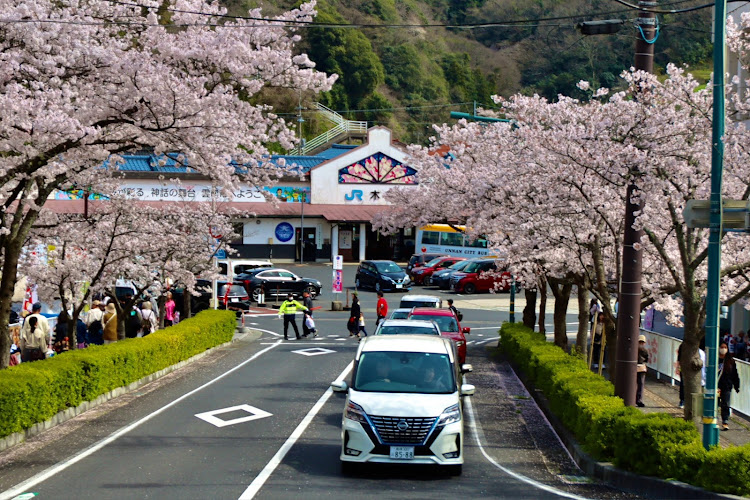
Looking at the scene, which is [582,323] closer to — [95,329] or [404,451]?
[404,451]

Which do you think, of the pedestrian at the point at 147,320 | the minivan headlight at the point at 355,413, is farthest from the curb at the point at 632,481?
the pedestrian at the point at 147,320

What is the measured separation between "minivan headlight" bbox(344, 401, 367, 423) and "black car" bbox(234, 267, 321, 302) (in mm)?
32183

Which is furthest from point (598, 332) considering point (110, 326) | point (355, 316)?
point (110, 326)

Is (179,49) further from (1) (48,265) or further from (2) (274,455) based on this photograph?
(1) (48,265)

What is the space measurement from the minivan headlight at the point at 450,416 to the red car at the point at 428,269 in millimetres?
39771

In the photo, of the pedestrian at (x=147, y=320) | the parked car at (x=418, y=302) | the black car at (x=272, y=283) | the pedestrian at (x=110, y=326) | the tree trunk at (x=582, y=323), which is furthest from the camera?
the black car at (x=272, y=283)

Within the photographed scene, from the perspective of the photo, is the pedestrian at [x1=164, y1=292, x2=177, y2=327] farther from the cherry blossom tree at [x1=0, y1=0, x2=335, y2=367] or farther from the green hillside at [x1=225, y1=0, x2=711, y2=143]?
the green hillside at [x1=225, y1=0, x2=711, y2=143]

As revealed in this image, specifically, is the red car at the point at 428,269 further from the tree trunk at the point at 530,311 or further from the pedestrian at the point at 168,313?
the pedestrian at the point at 168,313

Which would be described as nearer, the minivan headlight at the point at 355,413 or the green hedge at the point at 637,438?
the green hedge at the point at 637,438

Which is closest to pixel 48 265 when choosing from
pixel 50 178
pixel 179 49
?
pixel 50 178

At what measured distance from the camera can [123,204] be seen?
20.4 m

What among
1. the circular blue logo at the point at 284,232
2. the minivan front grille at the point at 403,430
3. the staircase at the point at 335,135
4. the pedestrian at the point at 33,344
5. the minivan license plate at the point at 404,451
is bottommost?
the minivan license plate at the point at 404,451

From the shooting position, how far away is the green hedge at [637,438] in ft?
33.3

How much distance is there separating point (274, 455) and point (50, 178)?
19.2ft
